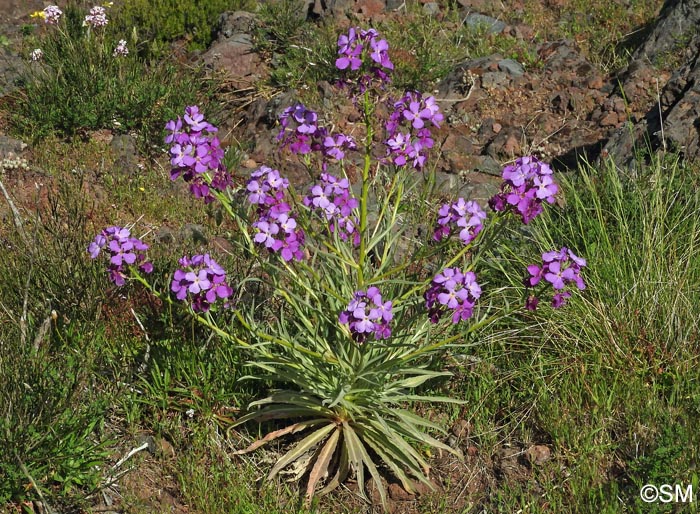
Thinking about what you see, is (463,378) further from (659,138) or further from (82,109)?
(82,109)

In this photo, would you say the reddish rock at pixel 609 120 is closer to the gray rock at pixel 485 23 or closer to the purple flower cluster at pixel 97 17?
the gray rock at pixel 485 23

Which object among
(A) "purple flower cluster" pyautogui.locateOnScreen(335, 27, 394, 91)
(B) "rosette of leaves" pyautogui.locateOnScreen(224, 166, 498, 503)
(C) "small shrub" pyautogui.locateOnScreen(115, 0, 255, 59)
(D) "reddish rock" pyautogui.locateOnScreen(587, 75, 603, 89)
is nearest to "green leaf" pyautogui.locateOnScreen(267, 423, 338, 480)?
(B) "rosette of leaves" pyautogui.locateOnScreen(224, 166, 498, 503)

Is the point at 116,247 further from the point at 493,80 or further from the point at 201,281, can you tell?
the point at 493,80

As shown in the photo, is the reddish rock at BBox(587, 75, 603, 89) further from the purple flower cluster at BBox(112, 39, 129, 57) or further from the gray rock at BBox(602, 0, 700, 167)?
the purple flower cluster at BBox(112, 39, 129, 57)

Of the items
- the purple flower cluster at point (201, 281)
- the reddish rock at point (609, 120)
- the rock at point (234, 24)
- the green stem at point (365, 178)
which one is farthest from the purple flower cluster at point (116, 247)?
the rock at point (234, 24)

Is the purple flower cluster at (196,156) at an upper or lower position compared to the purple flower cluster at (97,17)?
upper

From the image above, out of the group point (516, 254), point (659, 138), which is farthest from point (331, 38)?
point (516, 254)

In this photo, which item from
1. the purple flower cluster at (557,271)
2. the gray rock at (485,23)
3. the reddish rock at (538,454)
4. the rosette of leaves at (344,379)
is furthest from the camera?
the gray rock at (485,23)
